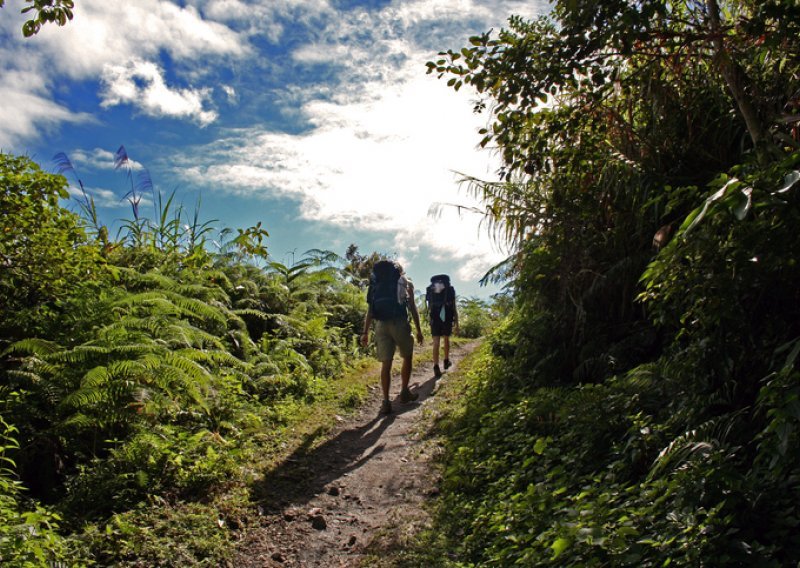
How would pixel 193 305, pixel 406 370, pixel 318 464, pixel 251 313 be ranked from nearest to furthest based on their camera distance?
pixel 318 464 < pixel 193 305 < pixel 406 370 < pixel 251 313

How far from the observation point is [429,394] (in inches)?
372

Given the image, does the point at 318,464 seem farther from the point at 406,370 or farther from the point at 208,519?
the point at 406,370

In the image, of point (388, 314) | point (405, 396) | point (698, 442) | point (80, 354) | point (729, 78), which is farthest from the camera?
point (405, 396)

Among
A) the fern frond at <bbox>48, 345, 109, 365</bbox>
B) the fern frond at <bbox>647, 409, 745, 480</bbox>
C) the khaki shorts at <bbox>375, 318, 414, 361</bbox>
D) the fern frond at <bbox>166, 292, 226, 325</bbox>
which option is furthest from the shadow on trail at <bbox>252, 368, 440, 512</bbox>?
the fern frond at <bbox>647, 409, 745, 480</bbox>

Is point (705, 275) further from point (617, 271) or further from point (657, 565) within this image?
point (617, 271)

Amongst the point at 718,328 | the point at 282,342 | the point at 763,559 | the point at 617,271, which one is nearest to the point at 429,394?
the point at 282,342

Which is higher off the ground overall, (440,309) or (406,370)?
(440,309)

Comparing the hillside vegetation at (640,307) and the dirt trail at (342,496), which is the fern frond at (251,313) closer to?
the dirt trail at (342,496)

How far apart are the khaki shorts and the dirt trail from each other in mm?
1119

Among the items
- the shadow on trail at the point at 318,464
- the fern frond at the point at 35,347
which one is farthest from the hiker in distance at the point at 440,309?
the fern frond at the point at 35,347

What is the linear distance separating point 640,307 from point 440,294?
18.0 ft

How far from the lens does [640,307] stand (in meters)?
6.39

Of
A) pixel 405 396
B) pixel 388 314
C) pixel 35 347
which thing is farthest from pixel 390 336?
pixel 35 347

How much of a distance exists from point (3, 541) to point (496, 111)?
15.1 feet
